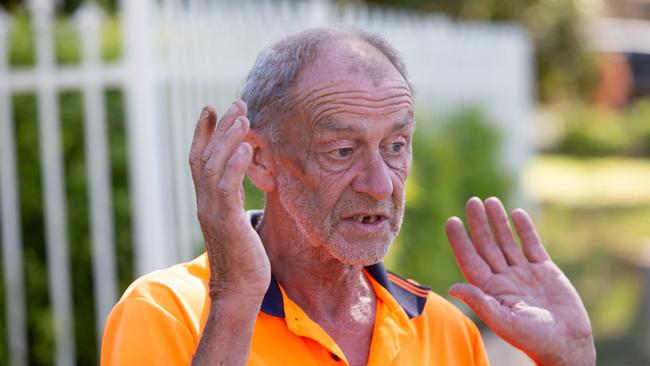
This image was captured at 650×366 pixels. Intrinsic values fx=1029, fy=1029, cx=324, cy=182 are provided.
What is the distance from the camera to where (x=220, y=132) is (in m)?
1.93

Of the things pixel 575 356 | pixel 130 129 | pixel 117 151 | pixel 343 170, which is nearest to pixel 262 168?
pixel 343 170

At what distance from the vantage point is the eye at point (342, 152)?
2.22m

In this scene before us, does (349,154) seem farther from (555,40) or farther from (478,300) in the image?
(555,40)

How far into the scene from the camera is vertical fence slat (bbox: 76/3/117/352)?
4.56 meters

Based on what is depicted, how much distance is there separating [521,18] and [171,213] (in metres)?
14.6

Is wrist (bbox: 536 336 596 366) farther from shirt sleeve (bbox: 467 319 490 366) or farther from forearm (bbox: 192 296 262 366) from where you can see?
forearm (bbox: 192 296 262 366)

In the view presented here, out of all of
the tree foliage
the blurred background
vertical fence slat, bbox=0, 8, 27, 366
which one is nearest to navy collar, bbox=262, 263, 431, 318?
the blurred background

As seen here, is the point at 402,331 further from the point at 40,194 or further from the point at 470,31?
the point at 470,31

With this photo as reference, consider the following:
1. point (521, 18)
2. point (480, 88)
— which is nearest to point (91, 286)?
point (480, 88)

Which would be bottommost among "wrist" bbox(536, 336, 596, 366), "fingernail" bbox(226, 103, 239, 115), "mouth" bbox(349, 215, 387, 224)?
"wrist" bbox(536, 336, 596, 366)

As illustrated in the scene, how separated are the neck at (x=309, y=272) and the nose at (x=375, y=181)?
0.22 m

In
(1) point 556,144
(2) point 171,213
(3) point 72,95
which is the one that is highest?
(3) point 72,95

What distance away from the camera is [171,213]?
464 cm

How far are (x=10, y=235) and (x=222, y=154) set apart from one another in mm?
2899
